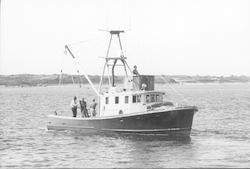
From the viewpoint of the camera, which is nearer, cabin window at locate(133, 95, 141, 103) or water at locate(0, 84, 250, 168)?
water at locate(0, 84, 250, 168)

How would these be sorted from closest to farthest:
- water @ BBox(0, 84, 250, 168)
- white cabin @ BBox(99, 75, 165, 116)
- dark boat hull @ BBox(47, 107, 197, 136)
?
water @ BBox(0, 84, 250, 168) → dark boat hull @ BBox(47, 107, 197, 136) → white cabin @ BBox(99, 75, 165, 116)

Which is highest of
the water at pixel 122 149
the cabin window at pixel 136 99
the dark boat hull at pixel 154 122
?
the cabin window at pixel 136 99

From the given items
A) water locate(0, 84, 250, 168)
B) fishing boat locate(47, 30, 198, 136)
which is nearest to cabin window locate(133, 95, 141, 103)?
fishing boat locate(47, 30, 198, 136)

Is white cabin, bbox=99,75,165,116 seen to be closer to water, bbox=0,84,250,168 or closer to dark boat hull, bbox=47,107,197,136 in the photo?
dark boat hull, bbox=47,107,197,136

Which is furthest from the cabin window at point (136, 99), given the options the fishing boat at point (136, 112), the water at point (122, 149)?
the water at point (122, 149)

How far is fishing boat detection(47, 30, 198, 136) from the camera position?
3002cm

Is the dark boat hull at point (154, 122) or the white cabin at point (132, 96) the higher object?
the white cabin at point (132, 96)

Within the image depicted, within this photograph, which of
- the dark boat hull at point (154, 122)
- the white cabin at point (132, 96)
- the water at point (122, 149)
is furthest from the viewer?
the white cabin at point (132, 96)

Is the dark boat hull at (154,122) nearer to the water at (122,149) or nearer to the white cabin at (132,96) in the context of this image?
the water at (122,149)

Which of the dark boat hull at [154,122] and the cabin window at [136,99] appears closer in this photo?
the dark boat hull at [154,122]

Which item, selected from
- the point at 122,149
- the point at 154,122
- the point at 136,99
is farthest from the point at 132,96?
the point at 122,149

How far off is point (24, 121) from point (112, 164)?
24.2 meters

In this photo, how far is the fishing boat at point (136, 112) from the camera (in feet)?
98.5

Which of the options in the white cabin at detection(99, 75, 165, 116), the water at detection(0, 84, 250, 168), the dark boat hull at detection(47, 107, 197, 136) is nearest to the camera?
the water at detection(0, 84, 250, 168)
